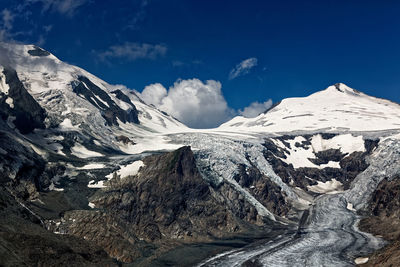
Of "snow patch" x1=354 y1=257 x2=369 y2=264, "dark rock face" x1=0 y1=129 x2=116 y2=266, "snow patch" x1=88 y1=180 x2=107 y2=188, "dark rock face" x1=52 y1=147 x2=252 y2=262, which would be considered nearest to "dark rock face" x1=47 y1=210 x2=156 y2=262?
"dark rock face" x1=52 y1=147 x2=252 y2=262

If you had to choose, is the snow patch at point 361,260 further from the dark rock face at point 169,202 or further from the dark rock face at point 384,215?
the dark rock face at point 169,202

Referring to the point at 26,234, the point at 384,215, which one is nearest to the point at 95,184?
the point at 26,234

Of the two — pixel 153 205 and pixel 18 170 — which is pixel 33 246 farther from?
pixel 153 205

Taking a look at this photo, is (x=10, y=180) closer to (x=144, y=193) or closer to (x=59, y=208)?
(x=59, y=208)

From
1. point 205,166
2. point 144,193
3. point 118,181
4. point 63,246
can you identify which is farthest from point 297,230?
point 63,246

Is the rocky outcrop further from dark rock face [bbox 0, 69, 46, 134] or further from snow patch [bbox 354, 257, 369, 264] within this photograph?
dark rock face [bbox 0, 69, 46, 134]

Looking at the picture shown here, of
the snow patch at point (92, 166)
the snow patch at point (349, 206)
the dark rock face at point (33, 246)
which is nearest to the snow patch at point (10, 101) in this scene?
the snow patch at point (92, 166)
